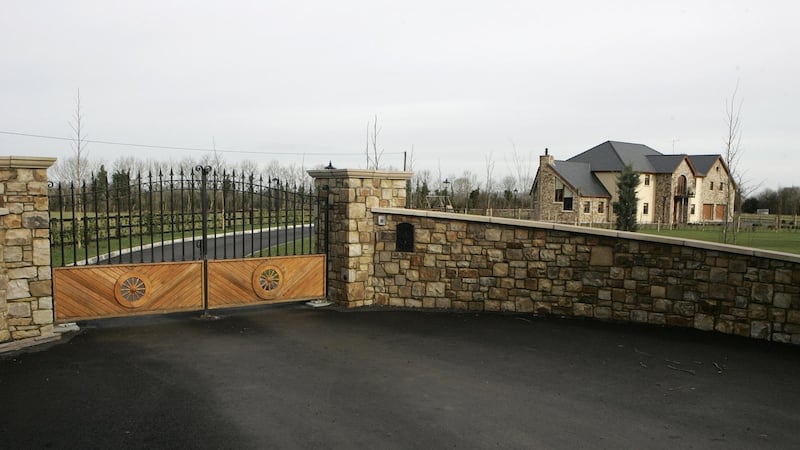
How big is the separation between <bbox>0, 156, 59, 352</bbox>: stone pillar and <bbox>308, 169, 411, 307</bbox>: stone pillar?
4808 mm

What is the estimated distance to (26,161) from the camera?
25.5 ft

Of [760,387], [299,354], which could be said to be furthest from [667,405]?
[299,354]

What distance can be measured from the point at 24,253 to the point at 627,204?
37.3 metres

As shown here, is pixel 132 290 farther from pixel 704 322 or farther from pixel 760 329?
pixel 760 329

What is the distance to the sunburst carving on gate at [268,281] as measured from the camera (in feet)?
32.7

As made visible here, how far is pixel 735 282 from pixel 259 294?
320 inches

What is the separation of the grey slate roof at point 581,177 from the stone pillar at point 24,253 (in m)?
44.4

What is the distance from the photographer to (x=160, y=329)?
8.74 meters

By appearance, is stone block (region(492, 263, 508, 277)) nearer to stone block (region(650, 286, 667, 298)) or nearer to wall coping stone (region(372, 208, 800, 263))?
wall coping stone (region(372, 208, 800, 263))

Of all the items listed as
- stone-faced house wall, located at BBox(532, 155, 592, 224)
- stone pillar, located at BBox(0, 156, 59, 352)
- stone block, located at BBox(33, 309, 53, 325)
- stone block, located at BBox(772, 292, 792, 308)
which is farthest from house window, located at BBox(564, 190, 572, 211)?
stone block, located at BBox(33, 309, 53, 325)

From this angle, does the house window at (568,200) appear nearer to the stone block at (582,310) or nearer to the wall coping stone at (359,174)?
the wall coping stone at (359,174)

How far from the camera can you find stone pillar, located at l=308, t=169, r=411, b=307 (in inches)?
409

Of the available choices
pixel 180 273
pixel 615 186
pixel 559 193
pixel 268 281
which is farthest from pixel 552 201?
pixel 180 273

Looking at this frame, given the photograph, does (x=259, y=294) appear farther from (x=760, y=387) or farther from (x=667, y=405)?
(x=760, y=387)
